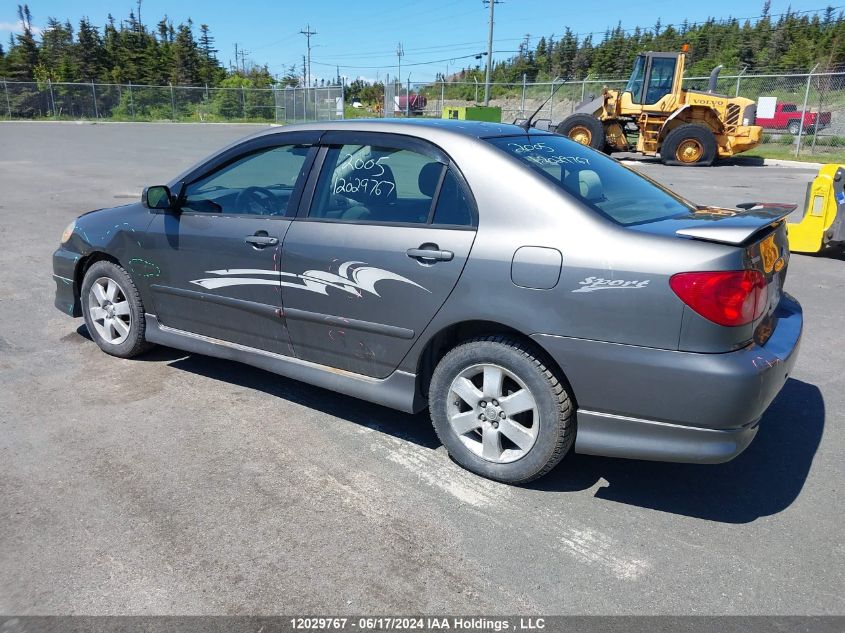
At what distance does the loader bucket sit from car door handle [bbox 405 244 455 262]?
21.8ft

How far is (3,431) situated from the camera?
388 cm

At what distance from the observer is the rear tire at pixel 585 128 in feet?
72.3

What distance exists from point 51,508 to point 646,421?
2623 mm

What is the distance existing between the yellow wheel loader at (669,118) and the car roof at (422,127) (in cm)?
1774

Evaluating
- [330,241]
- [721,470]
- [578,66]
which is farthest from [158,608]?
[578,66]

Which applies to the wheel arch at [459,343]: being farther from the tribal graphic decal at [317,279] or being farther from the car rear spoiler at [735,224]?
the car rear spoiler at [735,224]

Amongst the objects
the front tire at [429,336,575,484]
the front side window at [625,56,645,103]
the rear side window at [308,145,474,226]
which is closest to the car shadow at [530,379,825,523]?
the front tire at [429,336,575,484]

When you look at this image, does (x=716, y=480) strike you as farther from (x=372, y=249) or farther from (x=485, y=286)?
(x=372, y=249)

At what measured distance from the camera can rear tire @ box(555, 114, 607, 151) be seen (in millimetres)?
22047

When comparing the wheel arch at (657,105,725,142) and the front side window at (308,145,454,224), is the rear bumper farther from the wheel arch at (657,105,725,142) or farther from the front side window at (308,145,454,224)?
the wheel arch at (657,105,725,142)

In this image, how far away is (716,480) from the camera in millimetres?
3457

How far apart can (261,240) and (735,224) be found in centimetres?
242

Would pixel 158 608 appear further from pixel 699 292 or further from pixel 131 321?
pixel 131 321

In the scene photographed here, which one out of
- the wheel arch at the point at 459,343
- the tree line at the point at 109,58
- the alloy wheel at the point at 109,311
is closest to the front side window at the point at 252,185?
the alloy wheel at the point at 109,311
